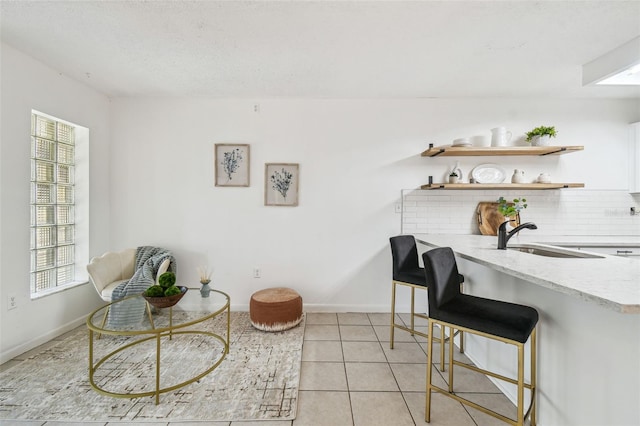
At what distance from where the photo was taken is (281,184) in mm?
3184

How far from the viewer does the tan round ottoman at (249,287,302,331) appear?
261 centimetres

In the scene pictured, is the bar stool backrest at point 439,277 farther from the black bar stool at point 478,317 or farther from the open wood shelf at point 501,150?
the open wood shelf at point 501,150

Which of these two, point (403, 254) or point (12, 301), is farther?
point (403, 254)

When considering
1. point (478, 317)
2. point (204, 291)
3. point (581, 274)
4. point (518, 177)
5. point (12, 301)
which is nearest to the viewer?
point (581, 274)

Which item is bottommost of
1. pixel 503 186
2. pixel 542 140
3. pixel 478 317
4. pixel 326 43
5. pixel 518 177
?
pixel 478 317

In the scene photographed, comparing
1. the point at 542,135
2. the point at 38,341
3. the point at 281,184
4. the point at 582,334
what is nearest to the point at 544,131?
the point at 542,135

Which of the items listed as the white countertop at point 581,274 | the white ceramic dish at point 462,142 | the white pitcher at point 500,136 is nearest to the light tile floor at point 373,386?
the white countertop at point 581,274

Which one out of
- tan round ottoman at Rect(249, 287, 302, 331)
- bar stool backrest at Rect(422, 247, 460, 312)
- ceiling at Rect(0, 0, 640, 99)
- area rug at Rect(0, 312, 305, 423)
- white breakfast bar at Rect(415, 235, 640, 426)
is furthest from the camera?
tan round ottoman at Rect(249, 287, 302, 331)

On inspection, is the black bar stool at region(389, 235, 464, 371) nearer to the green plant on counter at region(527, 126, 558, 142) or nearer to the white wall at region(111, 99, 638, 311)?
the white wall at region(111, 99, 638, 311)

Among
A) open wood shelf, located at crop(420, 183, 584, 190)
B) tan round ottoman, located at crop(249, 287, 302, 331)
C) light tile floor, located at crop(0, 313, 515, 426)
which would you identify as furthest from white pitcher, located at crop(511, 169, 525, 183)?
tan round ottoman, located at crop(249, 287, 302, 331)

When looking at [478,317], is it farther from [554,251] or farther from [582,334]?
[554,251]

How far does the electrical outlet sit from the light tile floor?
41 centimetres

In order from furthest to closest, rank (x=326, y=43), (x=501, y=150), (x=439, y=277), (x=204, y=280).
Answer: (x=501, y=150)
(x=204, y=280)
(x=326, y=43)
(x=439, y=277)

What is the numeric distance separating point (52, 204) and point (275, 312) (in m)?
2.44
